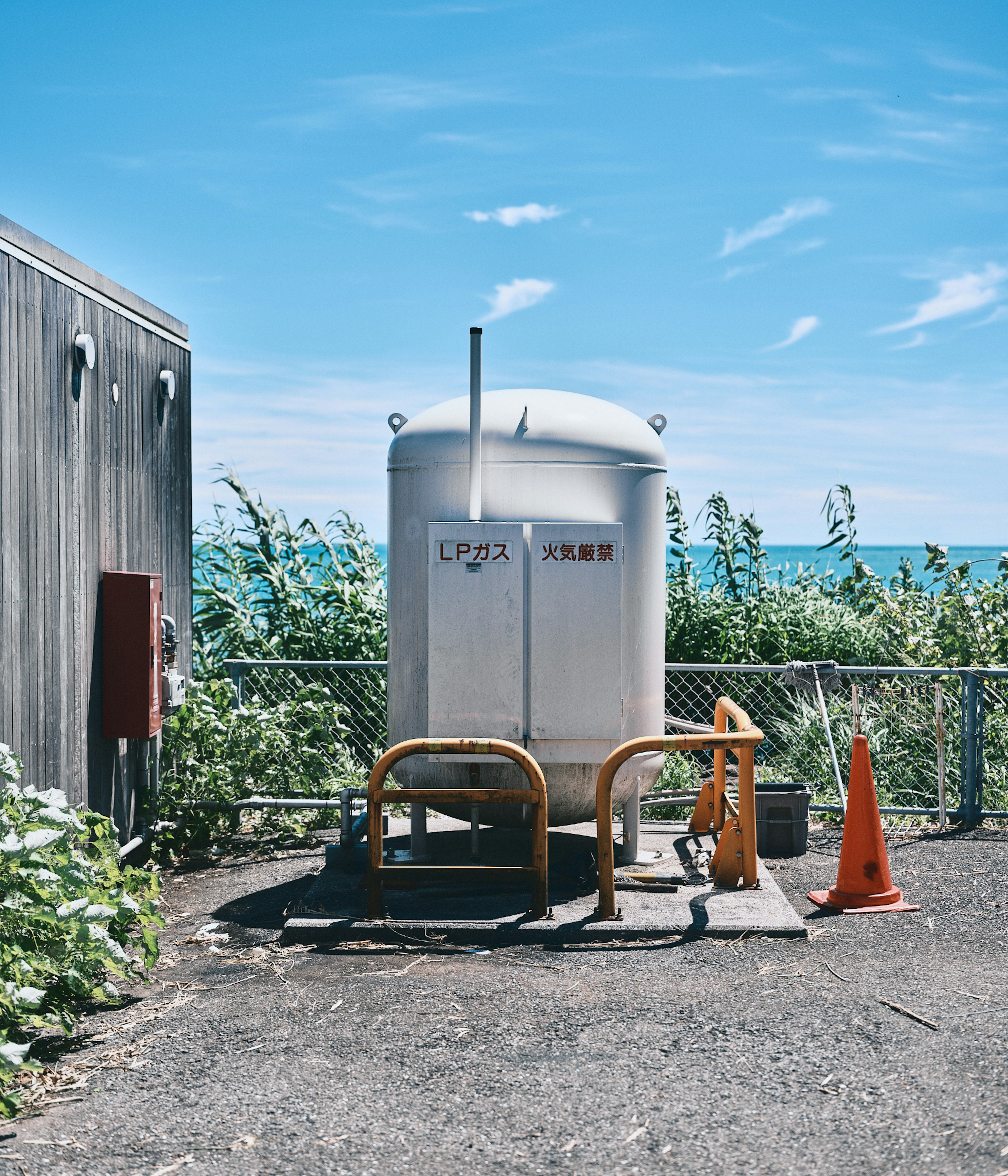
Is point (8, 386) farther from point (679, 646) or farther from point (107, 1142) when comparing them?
point (679, 646)

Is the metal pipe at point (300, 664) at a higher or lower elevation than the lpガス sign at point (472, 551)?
lower

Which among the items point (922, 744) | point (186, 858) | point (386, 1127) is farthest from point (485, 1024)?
point (922, 744)

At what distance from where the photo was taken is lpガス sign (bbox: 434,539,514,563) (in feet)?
20.8

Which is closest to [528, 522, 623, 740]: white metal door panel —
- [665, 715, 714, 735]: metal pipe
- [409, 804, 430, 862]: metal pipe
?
[409, 804, 430, 862]: metal pipe

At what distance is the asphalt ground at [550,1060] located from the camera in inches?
136

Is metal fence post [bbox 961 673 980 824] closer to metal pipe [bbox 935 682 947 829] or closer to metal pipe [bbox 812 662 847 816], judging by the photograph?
metal pipe [bbox 935 682 947 829]

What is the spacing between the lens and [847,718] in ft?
32.4

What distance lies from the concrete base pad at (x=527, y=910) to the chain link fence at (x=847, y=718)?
75.9 inches

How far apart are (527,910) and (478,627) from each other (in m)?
1.60

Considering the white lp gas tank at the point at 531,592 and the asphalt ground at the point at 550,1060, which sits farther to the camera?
the white lp gas tank at the point at 531,592

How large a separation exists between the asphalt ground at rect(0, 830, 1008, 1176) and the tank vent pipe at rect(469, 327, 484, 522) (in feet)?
8.22

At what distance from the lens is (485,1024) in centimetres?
447

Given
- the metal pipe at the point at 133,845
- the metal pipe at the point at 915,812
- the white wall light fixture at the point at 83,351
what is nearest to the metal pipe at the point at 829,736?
the metal pipe at the point at 915,812

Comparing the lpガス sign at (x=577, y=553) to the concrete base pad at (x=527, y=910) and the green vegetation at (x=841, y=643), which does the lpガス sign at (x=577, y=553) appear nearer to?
the concrete base pad at (x=527, y=910)
